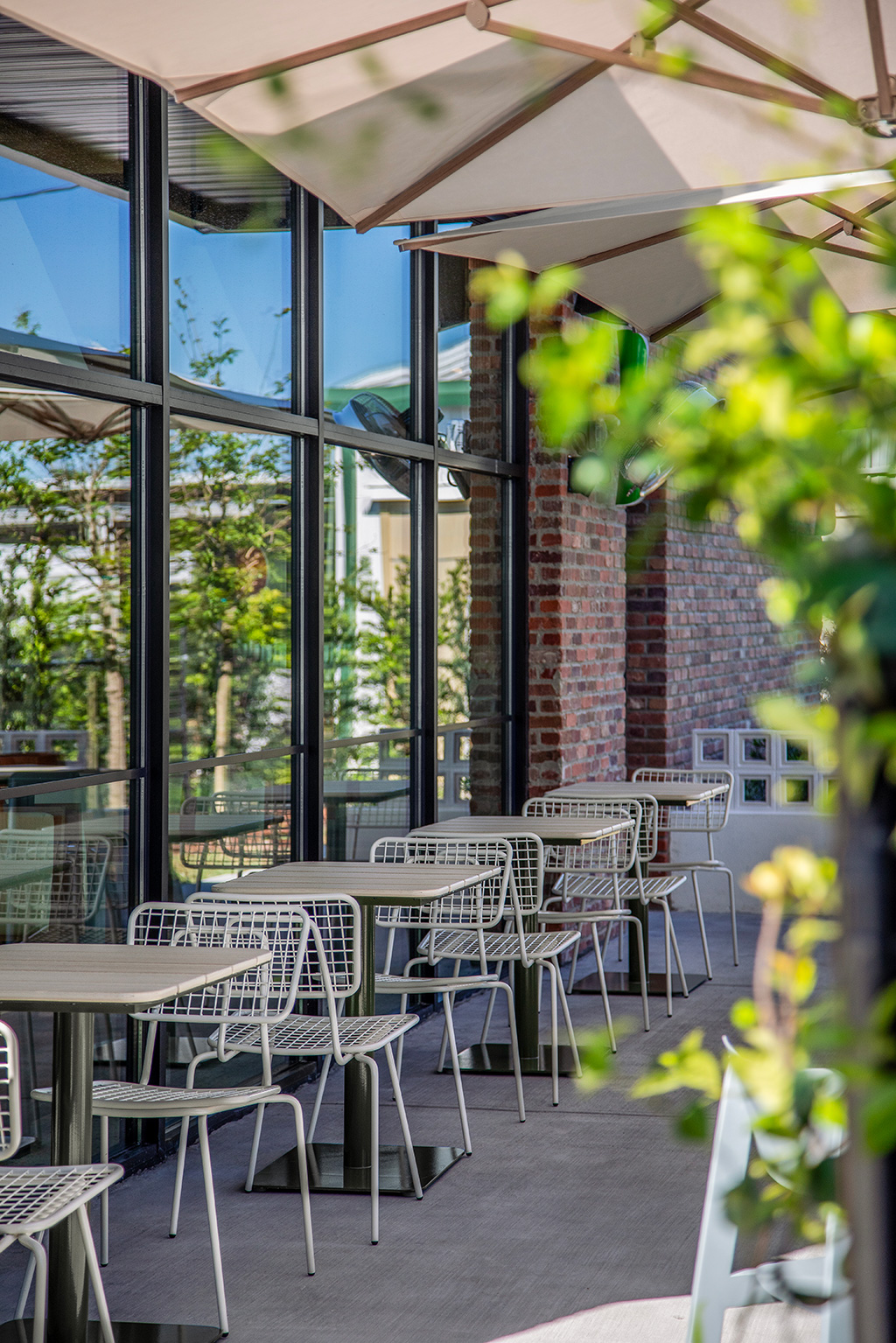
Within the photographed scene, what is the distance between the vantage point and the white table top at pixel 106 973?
2840 mm

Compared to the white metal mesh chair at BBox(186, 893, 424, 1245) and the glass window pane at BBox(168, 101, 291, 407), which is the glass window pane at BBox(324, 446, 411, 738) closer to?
the glass window pane at BBox(168, 101, 291, 407)

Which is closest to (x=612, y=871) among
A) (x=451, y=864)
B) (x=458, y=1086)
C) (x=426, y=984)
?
(x=451, y=864)

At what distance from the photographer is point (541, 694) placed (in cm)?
739

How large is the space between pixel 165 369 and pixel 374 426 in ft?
5.57

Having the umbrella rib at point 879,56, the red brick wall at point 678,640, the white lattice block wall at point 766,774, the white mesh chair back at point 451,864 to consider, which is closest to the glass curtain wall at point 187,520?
the white mesh chair back at point 451,864

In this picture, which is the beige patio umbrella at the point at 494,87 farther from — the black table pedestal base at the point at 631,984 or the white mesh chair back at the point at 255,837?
the black table pedestal base at the point at 631,984

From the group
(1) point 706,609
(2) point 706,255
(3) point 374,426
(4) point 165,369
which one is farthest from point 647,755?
(2) point 706,255

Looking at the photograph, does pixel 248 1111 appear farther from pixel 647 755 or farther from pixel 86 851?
pixel 647 755

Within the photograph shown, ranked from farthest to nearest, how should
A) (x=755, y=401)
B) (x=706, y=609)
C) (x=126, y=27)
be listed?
(x=706, y=609), (x=126, y=27), (x=755, y=401)

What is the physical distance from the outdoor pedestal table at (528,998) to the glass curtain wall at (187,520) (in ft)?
1.89

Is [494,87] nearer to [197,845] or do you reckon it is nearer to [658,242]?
[658,242]

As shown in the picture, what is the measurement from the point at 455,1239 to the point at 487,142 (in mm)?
2923

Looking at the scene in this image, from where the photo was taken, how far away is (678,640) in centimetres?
911

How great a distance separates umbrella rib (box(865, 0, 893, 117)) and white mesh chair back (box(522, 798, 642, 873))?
292 cm
